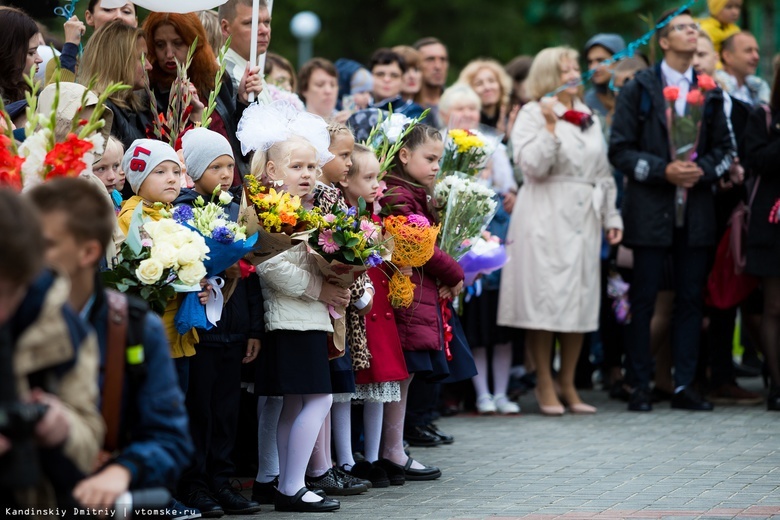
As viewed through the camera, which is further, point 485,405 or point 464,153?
point 485,405

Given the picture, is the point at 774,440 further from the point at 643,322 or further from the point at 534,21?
the point at 534,21

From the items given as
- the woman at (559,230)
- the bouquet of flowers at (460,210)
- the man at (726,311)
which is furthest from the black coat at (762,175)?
the bouquet of flowers at (460,210)

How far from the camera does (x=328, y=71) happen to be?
422 inches

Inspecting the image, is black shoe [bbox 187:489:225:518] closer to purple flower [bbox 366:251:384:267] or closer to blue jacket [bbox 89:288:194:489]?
purple flower [bbox 366:251:384:267]

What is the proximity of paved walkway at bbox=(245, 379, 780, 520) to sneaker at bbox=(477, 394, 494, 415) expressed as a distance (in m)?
0.21

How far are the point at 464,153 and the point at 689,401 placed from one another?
10.6ft

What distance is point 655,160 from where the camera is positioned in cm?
1002

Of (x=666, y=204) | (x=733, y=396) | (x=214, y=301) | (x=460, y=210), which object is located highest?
(x=666, y=204)

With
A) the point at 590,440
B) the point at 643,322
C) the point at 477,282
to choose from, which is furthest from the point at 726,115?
the point at 590,440

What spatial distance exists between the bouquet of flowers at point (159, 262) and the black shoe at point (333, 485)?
1.73 meters

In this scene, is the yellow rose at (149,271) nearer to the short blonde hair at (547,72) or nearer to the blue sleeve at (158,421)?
the blue sleeve at (158,421)

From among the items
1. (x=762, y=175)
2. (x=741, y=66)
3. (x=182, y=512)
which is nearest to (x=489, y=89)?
(x=741, y=66)

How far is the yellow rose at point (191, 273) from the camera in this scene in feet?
18.7

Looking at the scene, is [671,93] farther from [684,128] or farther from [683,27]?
[683,27]
